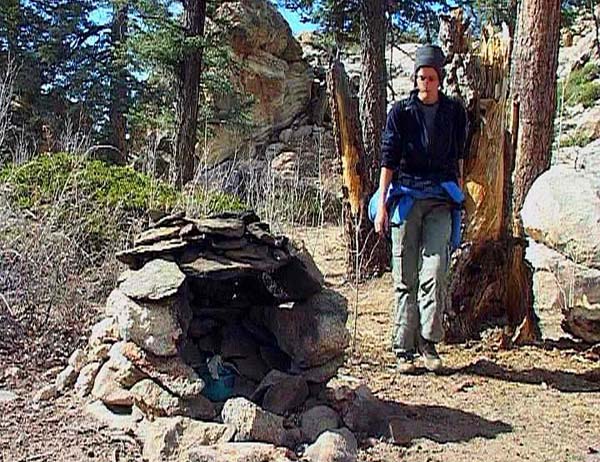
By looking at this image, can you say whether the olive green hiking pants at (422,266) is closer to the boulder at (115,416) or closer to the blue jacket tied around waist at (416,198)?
the blue jacket tied around waist at (416,198)

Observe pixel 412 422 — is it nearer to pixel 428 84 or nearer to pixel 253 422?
pixel 253 422

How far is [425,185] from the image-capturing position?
3.76 metres

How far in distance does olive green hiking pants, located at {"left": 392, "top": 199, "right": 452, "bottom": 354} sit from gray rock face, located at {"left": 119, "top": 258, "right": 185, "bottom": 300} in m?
1.36

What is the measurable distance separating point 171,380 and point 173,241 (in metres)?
0.57

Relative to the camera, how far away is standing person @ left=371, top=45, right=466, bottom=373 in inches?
148

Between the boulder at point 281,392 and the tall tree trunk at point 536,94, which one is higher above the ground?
the tall tree trunk at point 536,94

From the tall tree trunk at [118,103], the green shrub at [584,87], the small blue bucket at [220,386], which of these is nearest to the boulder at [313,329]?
the small blue bucket at [220,386]

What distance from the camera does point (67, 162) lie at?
638 centimetres

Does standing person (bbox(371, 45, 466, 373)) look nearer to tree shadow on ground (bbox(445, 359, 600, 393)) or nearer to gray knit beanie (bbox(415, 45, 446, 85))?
gray knit beanie (bbox(415, 45, 446, 85))

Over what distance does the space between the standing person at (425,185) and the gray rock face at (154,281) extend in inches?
50.2

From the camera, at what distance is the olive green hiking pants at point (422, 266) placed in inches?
148

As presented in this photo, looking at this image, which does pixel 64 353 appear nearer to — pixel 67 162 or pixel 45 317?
pixel 45 317

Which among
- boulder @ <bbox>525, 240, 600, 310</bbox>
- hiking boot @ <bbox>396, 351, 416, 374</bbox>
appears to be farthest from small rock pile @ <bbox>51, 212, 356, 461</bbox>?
boulder @ <bbox>525, 240, 600, 310</bbox>

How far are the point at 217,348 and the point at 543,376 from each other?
74.9 inches
